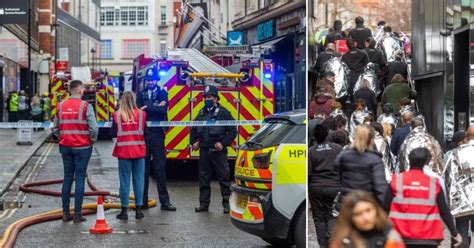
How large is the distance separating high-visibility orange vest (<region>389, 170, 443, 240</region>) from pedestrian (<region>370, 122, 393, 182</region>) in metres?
0.05

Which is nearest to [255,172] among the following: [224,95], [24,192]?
[224,95]

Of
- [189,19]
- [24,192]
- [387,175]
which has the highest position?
[189,19]

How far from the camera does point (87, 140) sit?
933 centimetres

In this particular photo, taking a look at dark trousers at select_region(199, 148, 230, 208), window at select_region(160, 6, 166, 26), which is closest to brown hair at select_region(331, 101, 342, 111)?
window at select_region(160, 6, 166, 26)

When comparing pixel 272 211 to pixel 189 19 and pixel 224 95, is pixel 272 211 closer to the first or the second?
pixel 189 19

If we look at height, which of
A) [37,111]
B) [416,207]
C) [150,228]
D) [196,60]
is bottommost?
[150,228]

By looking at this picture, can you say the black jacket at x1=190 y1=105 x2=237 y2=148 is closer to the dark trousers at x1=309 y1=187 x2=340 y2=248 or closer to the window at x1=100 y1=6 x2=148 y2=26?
the window at x1=100 y1=6 x2=148 y2=26

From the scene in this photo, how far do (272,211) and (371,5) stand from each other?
385 cm

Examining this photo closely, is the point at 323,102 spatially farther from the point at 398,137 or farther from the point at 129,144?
the point at 129,144

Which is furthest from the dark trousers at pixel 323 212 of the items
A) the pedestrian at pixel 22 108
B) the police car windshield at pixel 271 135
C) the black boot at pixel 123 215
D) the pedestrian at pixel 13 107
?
the pedestrian at pixel 13 107

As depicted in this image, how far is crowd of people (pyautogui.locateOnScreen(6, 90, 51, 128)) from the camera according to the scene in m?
25.2

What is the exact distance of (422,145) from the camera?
3430 millimetres

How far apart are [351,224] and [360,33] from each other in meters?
0.74

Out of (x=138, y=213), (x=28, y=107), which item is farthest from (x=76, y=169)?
(x=28, y=107)
